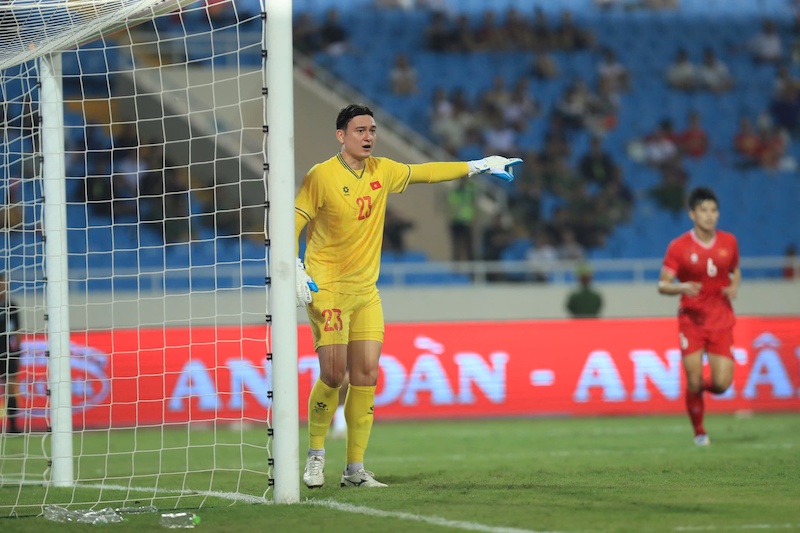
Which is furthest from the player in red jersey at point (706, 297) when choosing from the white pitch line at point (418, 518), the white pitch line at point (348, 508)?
the white pitch line at point (418, 518)

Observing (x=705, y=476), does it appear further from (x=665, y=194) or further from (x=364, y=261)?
(x=665, y=194)

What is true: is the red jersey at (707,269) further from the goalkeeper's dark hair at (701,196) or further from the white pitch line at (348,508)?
the white pitch line at (348,508)

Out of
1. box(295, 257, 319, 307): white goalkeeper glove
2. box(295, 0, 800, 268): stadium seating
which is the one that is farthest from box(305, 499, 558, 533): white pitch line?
box(295, 0, 800, 268): stadium seating

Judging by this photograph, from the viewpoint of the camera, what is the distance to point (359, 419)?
8055mm

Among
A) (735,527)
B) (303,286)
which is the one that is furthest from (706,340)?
(735,527)

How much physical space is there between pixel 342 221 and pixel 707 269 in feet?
15.7

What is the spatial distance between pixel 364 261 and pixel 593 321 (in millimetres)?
8088

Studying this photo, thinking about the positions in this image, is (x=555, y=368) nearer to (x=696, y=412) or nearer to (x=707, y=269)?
(x=696, y=412)

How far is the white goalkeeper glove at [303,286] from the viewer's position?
7363 millimetres

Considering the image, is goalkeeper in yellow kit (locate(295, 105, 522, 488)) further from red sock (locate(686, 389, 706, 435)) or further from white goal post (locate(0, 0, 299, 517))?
red sock (locate(686, 389, 706, 435))

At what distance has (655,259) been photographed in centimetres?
2172

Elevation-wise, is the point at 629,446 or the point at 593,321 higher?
the point at 593,321

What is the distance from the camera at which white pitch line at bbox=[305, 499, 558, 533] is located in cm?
588

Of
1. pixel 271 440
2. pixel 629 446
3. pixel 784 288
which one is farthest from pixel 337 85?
pixel 271 440
